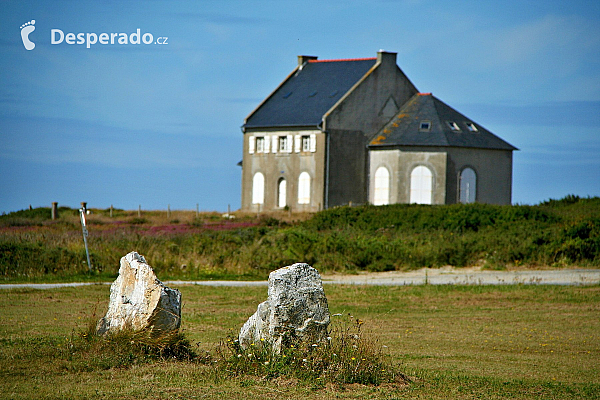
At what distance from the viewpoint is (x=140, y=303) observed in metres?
9.85

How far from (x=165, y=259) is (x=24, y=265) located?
440cm

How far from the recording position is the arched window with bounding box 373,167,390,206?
52.7 metres

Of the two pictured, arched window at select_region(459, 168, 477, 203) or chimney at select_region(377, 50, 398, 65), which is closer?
arched window at select_region(459, 168, 477, 203)

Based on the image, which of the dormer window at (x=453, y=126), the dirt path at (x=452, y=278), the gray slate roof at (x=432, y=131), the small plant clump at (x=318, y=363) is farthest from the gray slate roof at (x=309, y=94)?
the small plant clump at (x=318, y=363)

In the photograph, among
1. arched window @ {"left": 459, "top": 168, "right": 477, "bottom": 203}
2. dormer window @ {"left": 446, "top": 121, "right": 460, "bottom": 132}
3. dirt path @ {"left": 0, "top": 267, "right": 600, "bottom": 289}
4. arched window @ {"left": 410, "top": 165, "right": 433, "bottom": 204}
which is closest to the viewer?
dirt path @ {"left": 0, "top": 267, "right": 600, "bottom": 289}

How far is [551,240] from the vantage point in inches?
1161

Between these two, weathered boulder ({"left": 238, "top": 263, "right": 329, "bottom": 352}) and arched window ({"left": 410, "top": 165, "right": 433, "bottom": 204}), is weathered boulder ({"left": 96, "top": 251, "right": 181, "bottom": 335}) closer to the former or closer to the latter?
weathered boulder ({"left": 238, "top": 263, "right": 329, "bottom": 352})

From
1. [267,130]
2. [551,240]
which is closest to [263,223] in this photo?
[267,130]

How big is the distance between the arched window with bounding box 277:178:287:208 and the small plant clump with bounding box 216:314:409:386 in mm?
46071

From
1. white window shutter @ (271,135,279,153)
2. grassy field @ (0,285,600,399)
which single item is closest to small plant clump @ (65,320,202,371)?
grassy field @ (0,285,600,399)

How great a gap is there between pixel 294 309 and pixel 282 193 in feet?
153

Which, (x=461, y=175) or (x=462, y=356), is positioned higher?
(x=461, y=175)

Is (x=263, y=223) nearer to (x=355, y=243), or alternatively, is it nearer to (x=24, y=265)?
(x=355, y=243)

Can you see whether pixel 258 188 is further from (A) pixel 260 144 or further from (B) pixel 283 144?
(B) pixel 283 144
